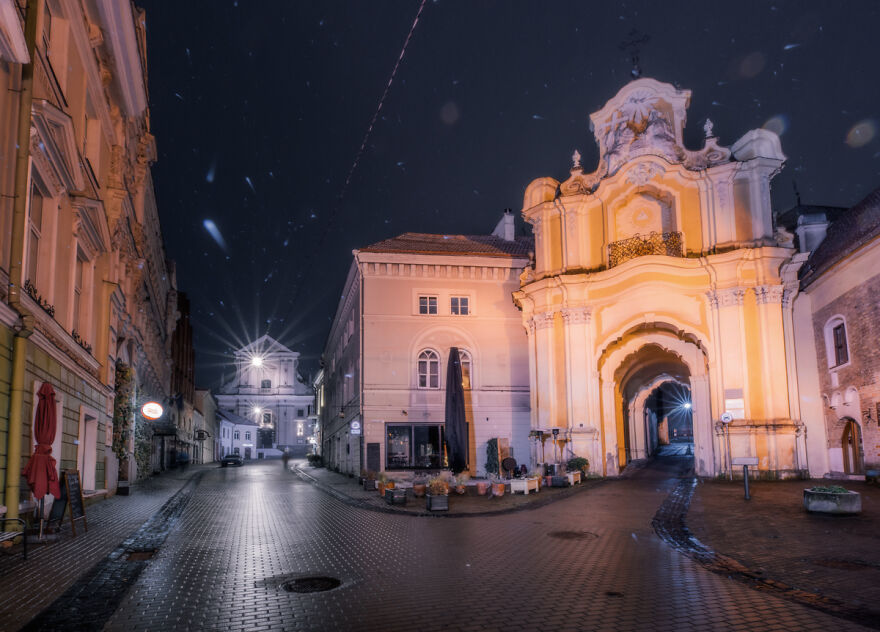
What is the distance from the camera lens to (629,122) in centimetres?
3005

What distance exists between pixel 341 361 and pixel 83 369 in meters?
26.5

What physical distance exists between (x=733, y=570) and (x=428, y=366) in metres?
24.4

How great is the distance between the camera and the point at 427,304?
1345 inches

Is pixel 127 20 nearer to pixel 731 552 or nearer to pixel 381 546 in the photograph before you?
pixel 381 546

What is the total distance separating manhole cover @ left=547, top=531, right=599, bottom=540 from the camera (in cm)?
1273

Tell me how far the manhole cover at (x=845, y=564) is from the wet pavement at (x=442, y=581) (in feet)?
5.89

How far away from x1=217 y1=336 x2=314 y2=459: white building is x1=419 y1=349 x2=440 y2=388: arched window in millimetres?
62700

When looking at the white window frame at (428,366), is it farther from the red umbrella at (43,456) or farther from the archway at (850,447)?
the red umbrella at (43,456)

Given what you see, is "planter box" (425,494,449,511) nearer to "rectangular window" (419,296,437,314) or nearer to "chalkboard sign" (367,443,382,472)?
"chalkboard sign" (367,443,382,472)

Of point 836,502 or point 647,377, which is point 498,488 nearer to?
point 836,502

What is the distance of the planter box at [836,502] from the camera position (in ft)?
48.0

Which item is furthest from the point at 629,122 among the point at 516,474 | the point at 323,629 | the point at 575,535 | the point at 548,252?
the point at 323,629

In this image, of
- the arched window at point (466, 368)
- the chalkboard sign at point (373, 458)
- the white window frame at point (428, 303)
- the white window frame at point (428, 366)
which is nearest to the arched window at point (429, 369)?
the white window frame at point (428, 366)

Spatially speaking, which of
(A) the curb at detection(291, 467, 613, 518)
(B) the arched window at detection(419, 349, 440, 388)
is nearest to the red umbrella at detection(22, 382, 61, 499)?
(A) the curb at detection(291, 467, 613, 518)
